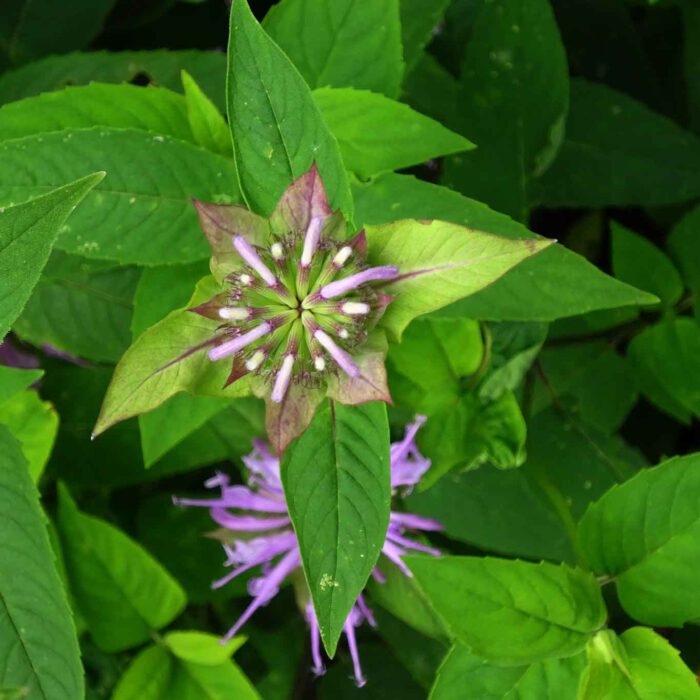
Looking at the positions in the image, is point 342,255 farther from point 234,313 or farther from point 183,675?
point 183,675

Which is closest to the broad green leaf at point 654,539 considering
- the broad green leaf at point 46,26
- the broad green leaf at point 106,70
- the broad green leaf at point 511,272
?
the broad green leaf at point 511,272

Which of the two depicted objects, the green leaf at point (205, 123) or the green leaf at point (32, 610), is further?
the green leaf at point (205, 123)

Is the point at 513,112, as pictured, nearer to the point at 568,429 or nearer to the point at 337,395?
the point at 568,429

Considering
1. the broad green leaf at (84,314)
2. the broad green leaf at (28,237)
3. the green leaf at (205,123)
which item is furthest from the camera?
the broad green leaf at (84,314)

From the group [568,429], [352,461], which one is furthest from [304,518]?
[568,429]

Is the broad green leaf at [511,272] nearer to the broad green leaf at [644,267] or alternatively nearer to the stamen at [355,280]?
the stamen at [355,280]

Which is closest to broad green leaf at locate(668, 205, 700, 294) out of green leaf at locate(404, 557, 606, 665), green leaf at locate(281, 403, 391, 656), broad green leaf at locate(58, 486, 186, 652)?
green leaf at locate(404, 557, 606, 665)

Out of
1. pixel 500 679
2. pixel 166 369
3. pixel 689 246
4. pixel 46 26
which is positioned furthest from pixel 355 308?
pixel 46 26
